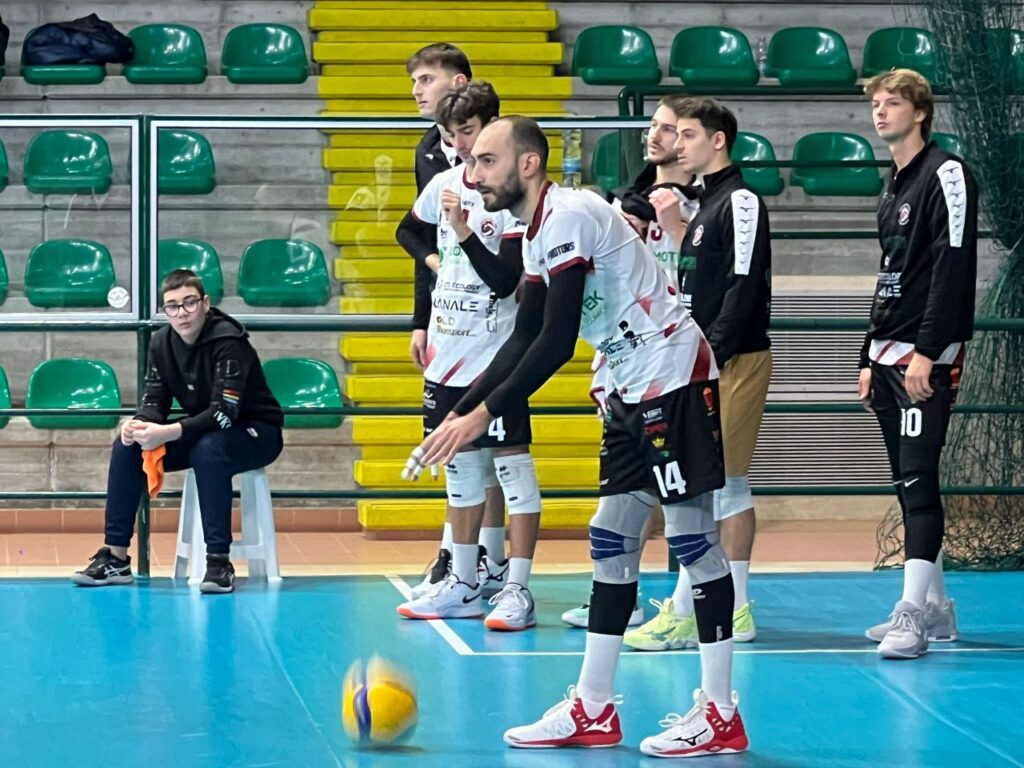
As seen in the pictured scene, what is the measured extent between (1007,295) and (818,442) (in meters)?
2.33

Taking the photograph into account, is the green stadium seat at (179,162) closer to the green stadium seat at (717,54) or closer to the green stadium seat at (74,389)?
the green stadium seat at (74,389)

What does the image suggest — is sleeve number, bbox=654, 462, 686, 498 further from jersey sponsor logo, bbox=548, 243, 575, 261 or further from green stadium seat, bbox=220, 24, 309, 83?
green stadium seat, bbox=220, 24, 309, 83

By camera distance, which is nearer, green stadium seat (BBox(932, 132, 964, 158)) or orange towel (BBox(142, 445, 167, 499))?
orange towel (BBox(142, 445, 167, 499))

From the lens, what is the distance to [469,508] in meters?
6.45

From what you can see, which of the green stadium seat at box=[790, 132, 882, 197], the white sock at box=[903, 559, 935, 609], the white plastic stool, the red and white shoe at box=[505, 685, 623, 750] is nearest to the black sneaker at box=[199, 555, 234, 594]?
the white plastic stool

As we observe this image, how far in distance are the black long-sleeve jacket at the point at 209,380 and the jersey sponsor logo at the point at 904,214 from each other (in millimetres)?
2859

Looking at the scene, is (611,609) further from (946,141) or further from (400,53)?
(400,53)

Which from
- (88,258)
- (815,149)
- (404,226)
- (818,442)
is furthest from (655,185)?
(815,149)

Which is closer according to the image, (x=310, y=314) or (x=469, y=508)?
(x=469, y=508)

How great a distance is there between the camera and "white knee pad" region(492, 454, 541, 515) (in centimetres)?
645

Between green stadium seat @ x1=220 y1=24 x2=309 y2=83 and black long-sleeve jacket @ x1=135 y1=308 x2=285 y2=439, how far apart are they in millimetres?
4373

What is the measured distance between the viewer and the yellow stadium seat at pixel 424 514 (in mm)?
9359

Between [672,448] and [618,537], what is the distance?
0.30m

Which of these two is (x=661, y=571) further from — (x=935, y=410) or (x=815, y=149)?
(x=815, y=149)
